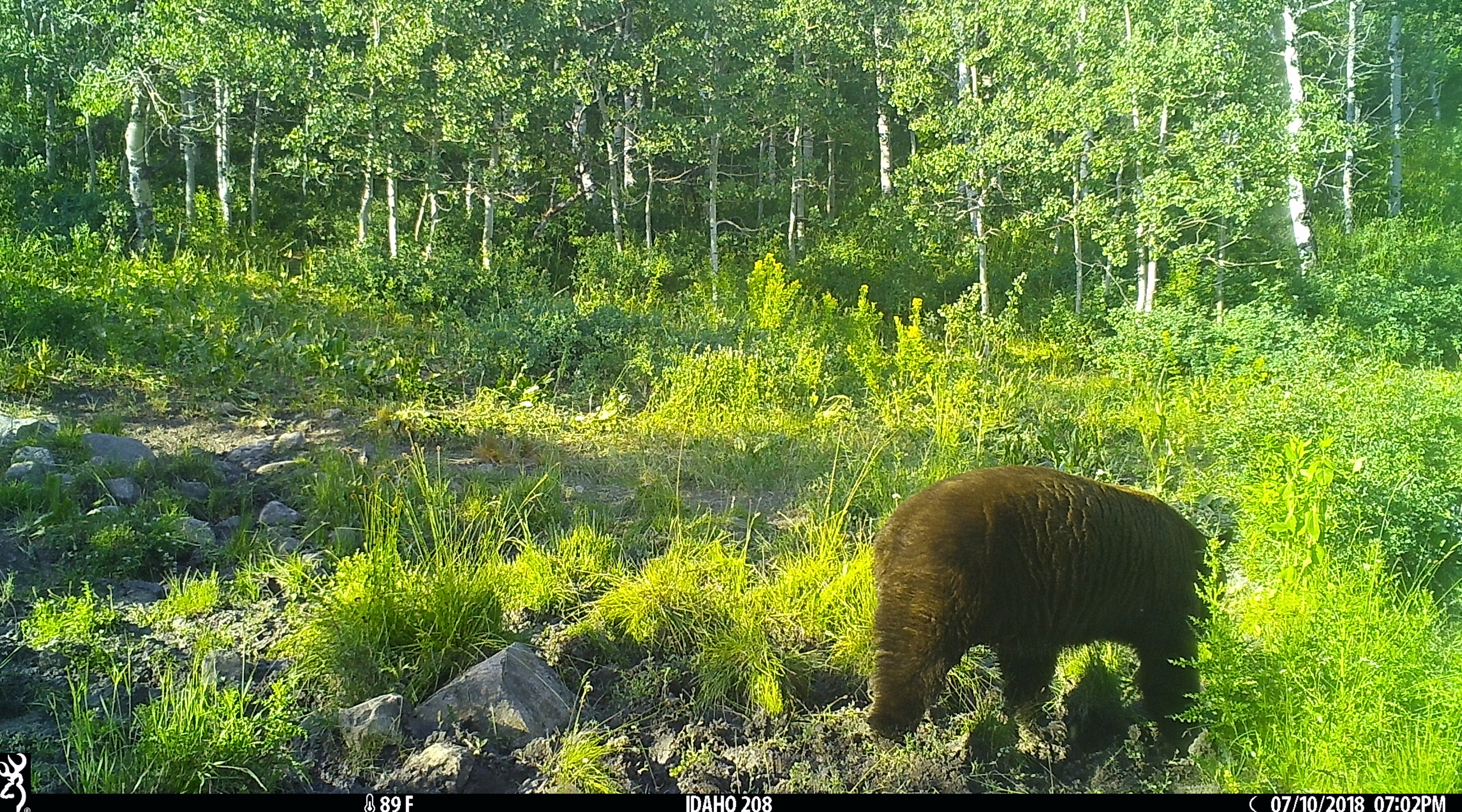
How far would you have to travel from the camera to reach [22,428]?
5414 mm

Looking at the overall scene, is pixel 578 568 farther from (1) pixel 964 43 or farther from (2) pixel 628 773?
(1) pixel 964 43

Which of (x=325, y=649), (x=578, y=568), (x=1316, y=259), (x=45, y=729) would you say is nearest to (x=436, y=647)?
(x=325, y=649)

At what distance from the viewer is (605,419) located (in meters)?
7.37

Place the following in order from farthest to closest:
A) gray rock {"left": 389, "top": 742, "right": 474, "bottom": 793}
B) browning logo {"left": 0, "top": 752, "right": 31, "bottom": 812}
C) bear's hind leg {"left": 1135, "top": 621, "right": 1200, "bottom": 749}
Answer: bear's hind leg {"left": 1135, "top": 621, "right": 1200, "bottom": 749}, gray rock {"left": 389, "top": 742, "right": 474, "bottom": 793}, browning logo {"left": 0, "top": 752, "right": 31, "bottom": 812}

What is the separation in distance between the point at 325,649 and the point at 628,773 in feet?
4.04

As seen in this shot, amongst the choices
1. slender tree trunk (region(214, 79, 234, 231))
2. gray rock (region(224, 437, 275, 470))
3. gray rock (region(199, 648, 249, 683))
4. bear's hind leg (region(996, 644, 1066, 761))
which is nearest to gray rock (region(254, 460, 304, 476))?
gray rock (region(224, 437, 275, 470))

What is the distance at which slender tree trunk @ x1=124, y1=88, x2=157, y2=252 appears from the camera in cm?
1298

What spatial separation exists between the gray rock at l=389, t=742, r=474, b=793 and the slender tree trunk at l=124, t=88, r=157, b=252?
12298mm

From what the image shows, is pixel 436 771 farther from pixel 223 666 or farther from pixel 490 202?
pixel 490 202

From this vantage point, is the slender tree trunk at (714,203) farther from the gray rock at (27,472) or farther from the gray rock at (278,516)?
the gray rock at (27,472)

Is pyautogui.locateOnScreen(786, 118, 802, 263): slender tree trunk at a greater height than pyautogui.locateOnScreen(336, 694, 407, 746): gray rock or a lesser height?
greater

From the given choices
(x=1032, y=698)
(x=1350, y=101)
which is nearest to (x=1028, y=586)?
(x=1032, y=698)

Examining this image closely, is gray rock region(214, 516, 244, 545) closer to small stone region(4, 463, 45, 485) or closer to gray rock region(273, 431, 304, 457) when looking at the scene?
small stone region(4, 463, 45, 485)

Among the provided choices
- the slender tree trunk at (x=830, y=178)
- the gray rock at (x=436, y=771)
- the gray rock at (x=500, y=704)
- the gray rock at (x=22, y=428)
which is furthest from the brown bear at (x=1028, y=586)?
the slender tree trunk at (x=830, y=178)
